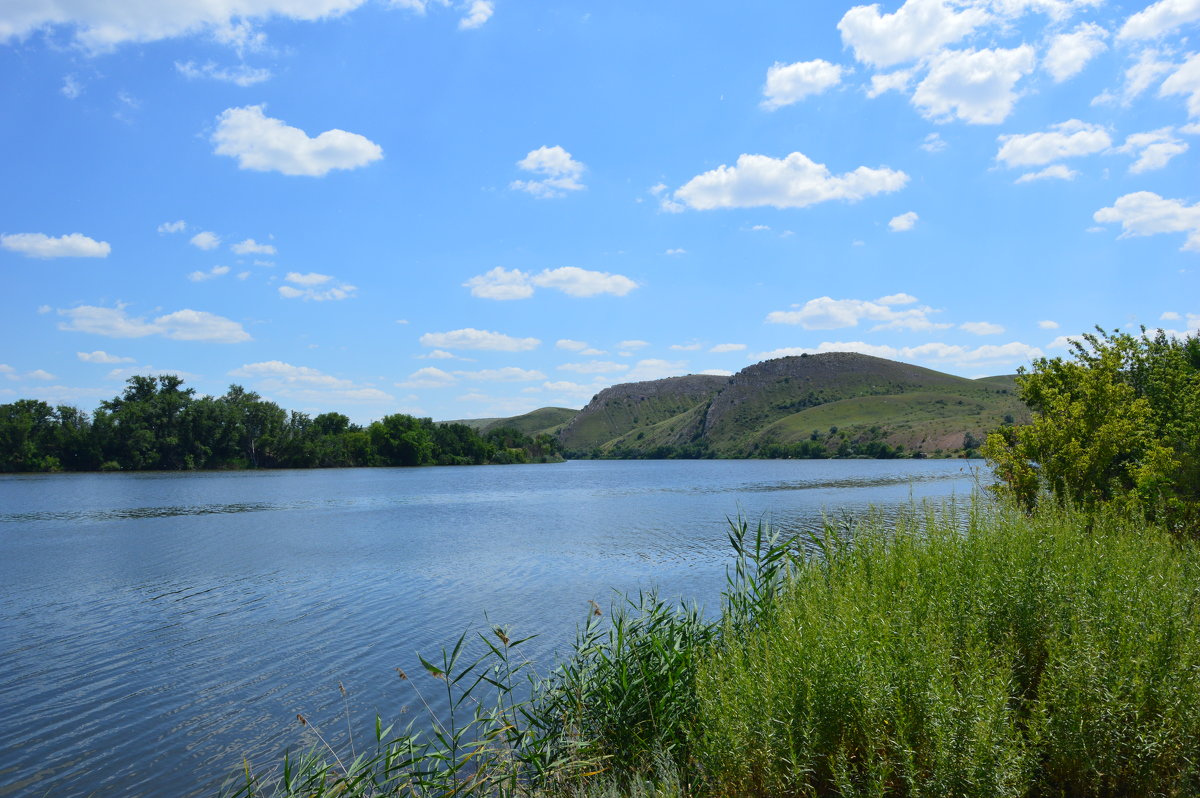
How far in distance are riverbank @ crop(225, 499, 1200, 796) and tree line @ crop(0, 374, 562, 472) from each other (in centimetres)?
12133

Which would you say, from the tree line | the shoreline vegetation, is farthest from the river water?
the tree line

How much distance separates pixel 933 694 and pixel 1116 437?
15123mm

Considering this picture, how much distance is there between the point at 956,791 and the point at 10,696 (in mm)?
16159

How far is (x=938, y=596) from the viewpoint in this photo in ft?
23.9

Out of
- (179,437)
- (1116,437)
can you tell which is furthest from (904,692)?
(179,437)

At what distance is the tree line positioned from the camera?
10956 cm

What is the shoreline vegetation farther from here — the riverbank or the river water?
the river water

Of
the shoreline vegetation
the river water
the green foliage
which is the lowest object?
the river water

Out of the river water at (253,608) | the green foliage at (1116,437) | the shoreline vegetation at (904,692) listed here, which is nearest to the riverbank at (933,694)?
the shoreline vegetation at (904,692)

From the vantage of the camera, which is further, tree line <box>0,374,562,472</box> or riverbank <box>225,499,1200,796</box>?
tree line <box>0,374,562,472</box>

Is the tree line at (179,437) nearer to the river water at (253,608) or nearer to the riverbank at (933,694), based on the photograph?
the river water at (253,608)

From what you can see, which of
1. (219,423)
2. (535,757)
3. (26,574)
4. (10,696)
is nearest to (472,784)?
(535,757)

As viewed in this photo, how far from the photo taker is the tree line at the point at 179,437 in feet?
359

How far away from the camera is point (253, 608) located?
823 inches
